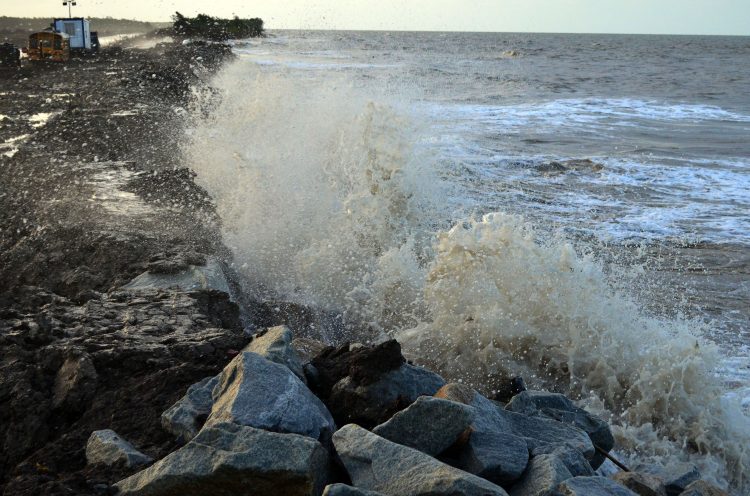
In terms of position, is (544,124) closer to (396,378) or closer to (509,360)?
(509,360)

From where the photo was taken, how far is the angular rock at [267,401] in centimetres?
281

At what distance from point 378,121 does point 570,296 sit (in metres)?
4.34

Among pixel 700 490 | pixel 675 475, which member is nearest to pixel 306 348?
pixel 675 475

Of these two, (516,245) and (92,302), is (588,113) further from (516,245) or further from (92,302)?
(92,302)

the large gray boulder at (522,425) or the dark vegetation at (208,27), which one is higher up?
the dark vegetation at (208,27)

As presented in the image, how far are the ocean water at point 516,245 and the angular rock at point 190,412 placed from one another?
7.34 ft

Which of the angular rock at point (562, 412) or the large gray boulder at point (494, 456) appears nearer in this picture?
the large gray boulder at point (494, 456)

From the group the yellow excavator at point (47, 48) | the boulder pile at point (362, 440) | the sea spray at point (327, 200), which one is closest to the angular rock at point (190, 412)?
the boulder pile at point (362, 440)

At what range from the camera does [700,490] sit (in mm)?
3387

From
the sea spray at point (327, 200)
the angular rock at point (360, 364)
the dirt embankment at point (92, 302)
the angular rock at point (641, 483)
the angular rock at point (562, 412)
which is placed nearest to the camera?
the angular rock at point (641, 483)

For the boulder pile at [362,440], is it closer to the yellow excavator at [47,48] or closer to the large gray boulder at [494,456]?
the large gray boulder at [494,456]

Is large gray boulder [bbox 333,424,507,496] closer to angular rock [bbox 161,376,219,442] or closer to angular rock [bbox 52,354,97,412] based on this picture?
angular rock [bbox 161,376,219,442]

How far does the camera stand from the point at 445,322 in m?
5.52

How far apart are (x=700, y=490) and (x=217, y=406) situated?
7.45 ft
